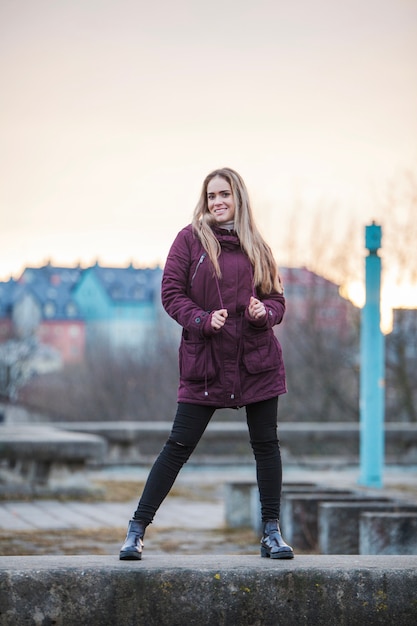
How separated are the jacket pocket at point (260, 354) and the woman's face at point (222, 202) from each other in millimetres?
544

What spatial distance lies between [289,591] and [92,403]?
1346 inches

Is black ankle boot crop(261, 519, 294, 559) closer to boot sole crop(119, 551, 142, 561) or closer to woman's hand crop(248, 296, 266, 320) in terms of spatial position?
boot sole crop(119, 551, 142, 561)

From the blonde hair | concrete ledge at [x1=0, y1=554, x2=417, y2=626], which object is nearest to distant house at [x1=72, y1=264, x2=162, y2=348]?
the blonde hair

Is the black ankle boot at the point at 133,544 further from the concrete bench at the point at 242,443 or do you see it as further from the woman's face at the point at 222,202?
the concrete bench at the point at 242,443

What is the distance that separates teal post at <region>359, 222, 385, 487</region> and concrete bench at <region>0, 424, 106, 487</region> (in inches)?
104

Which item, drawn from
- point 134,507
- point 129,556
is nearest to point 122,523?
point 134,507

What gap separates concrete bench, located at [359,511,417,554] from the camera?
266 inches

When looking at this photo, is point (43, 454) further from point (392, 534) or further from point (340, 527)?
point (392, 534)

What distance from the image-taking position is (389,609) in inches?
182

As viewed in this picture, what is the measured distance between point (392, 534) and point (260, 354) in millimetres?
2313

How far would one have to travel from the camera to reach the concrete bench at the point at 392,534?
266 inches

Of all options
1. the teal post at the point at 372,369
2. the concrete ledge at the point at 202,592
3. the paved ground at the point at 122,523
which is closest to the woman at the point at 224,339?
the concrete ledge at the point at 202,592

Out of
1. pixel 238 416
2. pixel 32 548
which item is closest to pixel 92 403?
pixel 238 416

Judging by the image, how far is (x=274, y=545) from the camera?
192 inches
